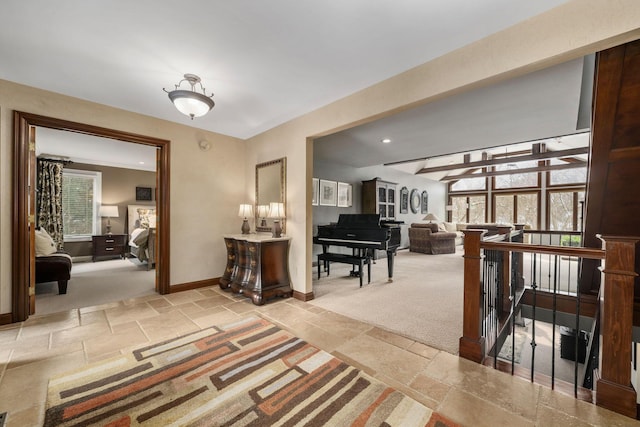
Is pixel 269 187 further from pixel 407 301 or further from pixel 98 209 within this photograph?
pixel 98 209

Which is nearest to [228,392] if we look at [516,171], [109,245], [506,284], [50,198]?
[506,284]

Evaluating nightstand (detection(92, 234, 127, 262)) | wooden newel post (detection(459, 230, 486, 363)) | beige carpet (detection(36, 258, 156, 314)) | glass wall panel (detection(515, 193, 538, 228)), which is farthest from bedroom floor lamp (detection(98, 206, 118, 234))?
glass wall panel (detection(515, 193, 538, 228))

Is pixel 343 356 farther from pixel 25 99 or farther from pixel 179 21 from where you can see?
pixel 25 99

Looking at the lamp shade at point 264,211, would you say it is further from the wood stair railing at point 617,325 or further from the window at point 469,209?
the window at point 469,209

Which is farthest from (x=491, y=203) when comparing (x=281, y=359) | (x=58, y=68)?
(x=58, y=68)

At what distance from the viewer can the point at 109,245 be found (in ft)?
20.6

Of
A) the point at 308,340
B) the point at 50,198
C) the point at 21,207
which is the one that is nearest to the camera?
the point at 308,340

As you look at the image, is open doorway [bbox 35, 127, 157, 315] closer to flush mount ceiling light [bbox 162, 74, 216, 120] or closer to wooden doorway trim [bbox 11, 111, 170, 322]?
wooden doorway trim [bbox 11, 111, 170, 322]

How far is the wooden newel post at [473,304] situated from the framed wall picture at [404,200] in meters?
6.87

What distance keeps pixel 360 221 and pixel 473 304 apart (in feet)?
9.96

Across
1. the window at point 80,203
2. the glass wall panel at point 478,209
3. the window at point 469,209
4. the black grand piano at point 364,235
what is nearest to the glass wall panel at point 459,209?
the window at point 469,209

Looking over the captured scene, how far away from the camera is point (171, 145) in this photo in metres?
3.71

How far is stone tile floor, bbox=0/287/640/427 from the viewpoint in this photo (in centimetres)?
151

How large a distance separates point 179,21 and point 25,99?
2.33 m
